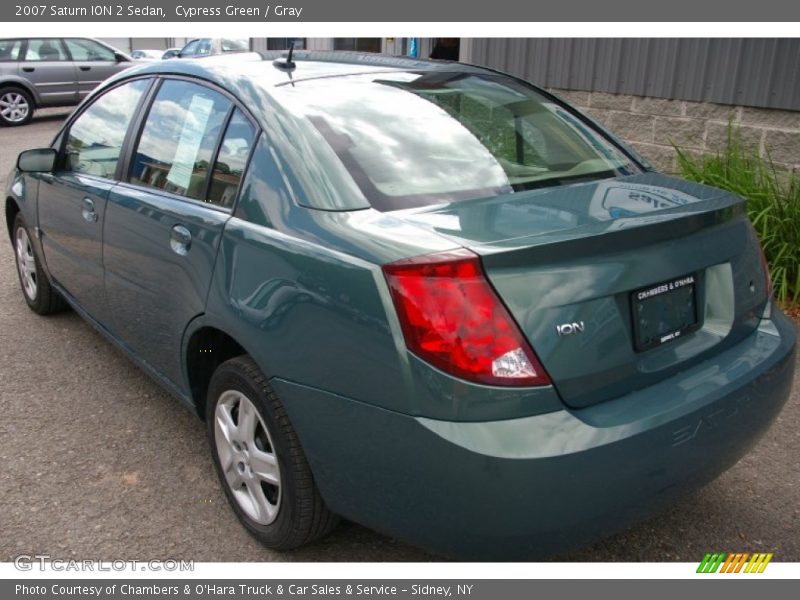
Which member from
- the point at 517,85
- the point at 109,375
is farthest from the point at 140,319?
the point at 517,85

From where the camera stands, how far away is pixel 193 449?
3.39 m

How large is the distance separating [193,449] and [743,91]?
5.03 meters

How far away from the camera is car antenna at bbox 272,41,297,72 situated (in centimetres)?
298

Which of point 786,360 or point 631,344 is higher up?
point 631,344

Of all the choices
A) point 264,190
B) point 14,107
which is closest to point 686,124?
point 264,190

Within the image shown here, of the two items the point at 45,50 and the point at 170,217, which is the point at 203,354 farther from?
the point at 45,50

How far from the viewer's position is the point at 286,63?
3035 mm

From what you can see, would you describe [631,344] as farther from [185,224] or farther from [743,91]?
[743,91]

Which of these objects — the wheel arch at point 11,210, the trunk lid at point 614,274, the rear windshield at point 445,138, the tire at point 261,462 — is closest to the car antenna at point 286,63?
the rear windshield at point 445,138

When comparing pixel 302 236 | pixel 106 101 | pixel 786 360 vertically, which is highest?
pixel 106 101

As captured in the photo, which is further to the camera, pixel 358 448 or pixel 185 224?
pixel 185 224

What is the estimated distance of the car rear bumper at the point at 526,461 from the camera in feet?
6.31

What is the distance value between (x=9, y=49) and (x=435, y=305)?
15473mm

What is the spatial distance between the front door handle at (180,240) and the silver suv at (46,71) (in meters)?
13.6
